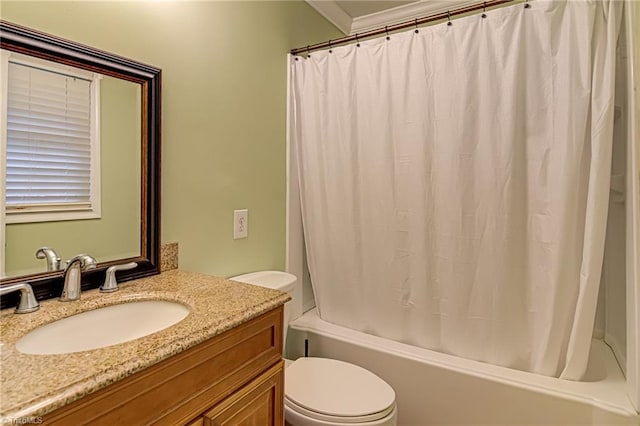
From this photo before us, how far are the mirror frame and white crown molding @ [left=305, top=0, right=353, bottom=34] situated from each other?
4.35 ft

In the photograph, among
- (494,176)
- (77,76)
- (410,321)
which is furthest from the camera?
(410,321)

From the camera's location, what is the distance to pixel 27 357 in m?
0.64

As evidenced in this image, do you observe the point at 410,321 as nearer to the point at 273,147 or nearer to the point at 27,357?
the point at 273,147

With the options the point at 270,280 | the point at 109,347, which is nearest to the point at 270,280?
the point at 270,280

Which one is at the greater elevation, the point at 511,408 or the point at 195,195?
the point at 195,195

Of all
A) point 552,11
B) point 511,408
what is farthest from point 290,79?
point 511,408

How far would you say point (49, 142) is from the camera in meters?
1.01

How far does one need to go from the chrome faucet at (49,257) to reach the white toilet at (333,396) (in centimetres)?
76

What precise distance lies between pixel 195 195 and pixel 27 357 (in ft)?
2.85

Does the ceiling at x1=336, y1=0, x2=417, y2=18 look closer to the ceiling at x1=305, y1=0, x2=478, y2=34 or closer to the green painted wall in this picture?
the ceiling at x1=305, y1=0, x2=478, y2=34

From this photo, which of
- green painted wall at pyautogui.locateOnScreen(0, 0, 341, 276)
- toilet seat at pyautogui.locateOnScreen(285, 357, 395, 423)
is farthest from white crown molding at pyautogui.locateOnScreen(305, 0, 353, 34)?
toilet seat at pyautogui.locateOnScreen(285, 357, 395, 423)

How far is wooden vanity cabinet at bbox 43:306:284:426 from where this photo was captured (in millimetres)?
606

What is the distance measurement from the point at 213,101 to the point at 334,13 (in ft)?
4.21

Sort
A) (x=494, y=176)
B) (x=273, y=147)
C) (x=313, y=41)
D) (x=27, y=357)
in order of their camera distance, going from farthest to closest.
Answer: (x=313, y=41)
(x=273, y=147)
(x=494, y=176)
(x=27, y=357)
